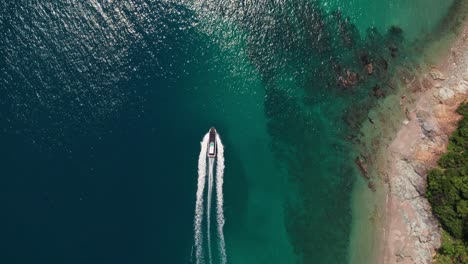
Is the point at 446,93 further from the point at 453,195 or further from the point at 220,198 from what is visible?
the point at 220,198

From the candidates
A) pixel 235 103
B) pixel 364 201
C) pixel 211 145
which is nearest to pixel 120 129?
pixel 211 145

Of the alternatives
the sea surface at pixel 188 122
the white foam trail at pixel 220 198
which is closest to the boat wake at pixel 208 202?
the white foam trail at pixel 220 198

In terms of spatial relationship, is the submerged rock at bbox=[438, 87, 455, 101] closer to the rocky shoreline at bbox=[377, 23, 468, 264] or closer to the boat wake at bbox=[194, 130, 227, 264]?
the rocky shoreline at bbox=[377, 23, 468, 264]

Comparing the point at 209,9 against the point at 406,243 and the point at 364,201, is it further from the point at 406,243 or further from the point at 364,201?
the point at 406,243

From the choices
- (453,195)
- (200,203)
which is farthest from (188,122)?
(453,195)

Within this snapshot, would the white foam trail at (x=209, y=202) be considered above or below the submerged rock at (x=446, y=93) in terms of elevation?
below

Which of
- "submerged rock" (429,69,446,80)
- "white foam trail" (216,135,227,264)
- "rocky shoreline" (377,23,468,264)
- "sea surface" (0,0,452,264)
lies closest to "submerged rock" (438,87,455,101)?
"rocky shoreline" (377,23,468,264)

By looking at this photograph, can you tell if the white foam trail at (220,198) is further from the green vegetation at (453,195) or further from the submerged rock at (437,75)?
the submerged rock at (437,75)
